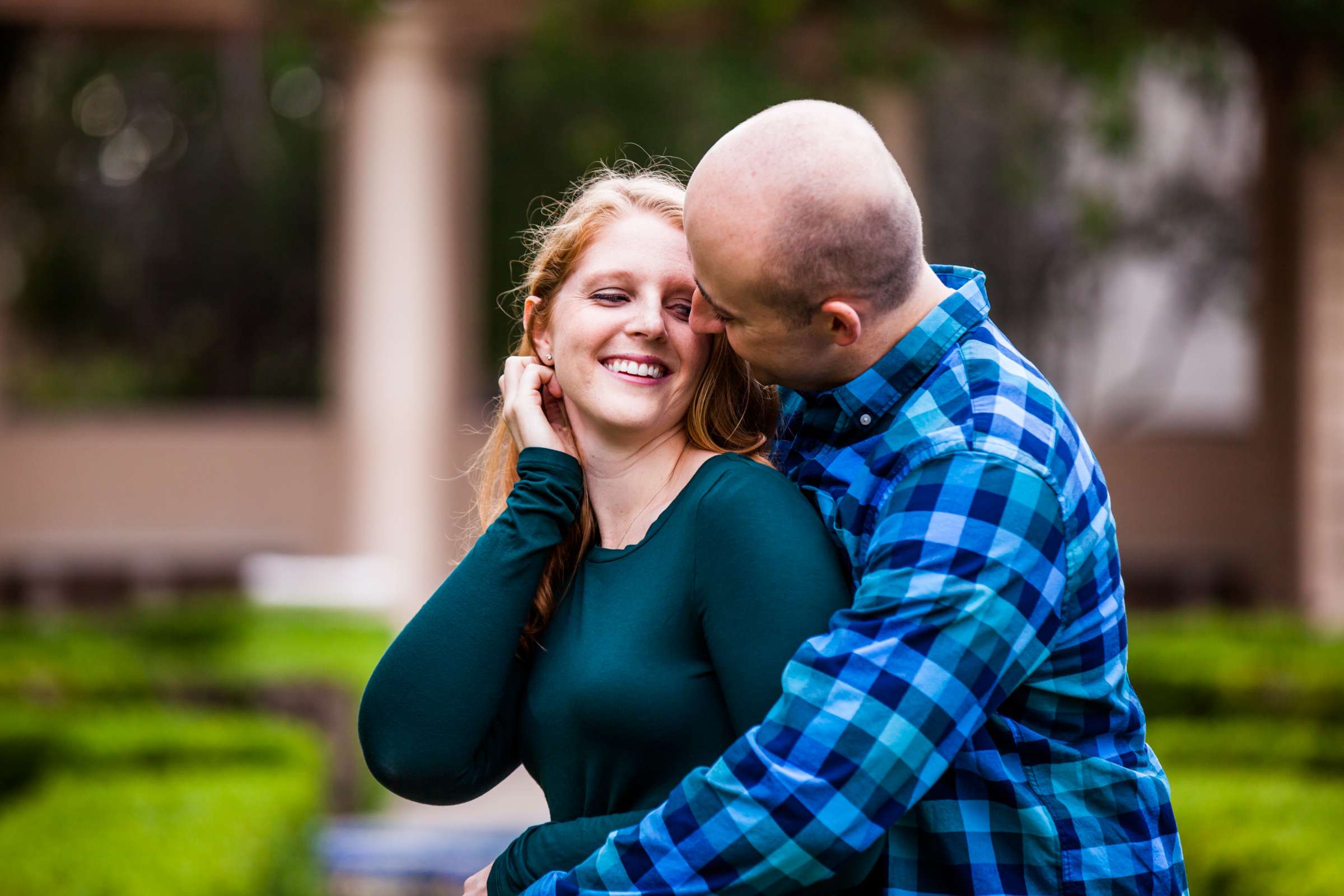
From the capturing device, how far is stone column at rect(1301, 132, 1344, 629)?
10.7 m

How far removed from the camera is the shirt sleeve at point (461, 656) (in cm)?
195

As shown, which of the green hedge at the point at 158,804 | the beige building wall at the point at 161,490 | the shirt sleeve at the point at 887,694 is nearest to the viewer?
the shirt sleeve at the point at 887,694

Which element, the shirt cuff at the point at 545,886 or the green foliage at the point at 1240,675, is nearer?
the shirt cuff at the point at 545,886

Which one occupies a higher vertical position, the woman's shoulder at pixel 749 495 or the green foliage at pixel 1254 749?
the woman's shoulder at pixel 749 495

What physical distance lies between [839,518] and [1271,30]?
10263mm

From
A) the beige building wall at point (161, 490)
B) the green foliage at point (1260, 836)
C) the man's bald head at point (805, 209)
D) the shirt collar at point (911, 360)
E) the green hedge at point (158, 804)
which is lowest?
the beige building wall at point (161, 490)

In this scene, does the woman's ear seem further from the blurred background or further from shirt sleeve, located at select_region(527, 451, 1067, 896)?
shirt sleeve, located at select_region(527, 451, 1067, 896)

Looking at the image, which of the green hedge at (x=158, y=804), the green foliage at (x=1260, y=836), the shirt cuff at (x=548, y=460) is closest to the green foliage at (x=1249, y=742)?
the green foliage at (x=1260, y=836)

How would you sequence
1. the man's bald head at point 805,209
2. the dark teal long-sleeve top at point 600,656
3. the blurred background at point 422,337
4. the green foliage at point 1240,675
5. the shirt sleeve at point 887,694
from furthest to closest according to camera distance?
1. the green foliage at point 1240,675
2. the blurred background at point 422,337
3. the dark teal long-sleeve top at point 600,656
4. the man's bald head at point 805,209
5. the shirt sleeve at point 887,694

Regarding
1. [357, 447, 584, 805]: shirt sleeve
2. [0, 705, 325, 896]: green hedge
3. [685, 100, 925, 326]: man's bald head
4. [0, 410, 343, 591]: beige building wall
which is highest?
[685, 100, 925, 326]: man's bald head

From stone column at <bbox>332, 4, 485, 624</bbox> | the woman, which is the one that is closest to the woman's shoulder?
the woman

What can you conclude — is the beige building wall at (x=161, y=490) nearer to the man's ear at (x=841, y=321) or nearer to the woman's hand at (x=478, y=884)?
the woman's hand at (x=478, y=884)

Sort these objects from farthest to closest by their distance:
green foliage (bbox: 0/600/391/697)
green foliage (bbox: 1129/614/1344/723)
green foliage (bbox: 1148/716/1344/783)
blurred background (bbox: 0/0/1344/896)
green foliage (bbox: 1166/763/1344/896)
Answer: green foliage (bbox: 0/600/391/697) < green foliage (bbox: 1129/614/1344/723) < blurred background (bbox: 0/0/1344/896) < green foliage (bbox: 1148/716/1344/783) < green foliage (bbox: 1166/763/1344/896)

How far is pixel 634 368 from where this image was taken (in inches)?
80.8
